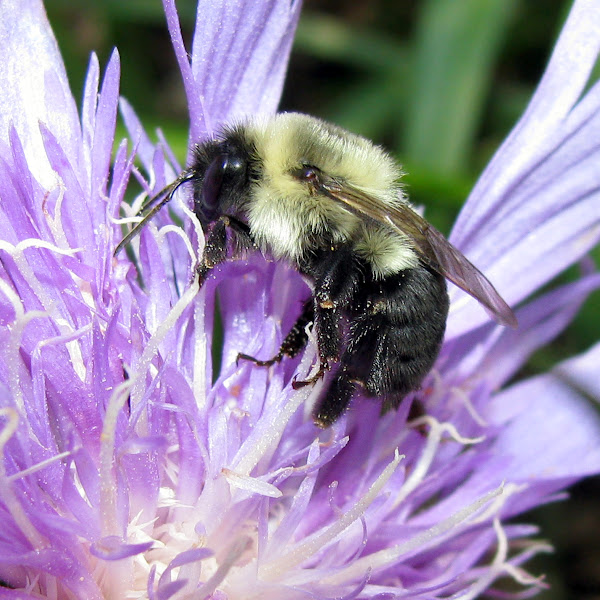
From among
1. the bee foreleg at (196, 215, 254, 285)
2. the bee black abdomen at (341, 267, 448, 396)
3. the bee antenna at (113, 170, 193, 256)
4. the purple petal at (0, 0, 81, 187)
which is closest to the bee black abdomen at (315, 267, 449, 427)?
the bee black abdomen at (341, 267, 448, 396)

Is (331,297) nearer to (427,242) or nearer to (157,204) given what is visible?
(427,242)

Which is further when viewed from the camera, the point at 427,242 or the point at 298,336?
the point at 298,336

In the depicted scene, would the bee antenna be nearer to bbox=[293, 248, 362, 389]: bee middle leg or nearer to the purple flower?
the purple flower

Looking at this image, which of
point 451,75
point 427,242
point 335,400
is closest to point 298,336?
point 335,400

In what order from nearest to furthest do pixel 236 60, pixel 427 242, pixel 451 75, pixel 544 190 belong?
pixel 427 242
pixel 236 60
pixel 544 190
pixel 451 75

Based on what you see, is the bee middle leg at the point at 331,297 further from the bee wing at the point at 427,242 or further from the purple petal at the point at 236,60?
the purple petal at the point at 236,60

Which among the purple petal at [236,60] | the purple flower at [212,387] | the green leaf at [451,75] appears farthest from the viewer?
the green leaf at [451,75]

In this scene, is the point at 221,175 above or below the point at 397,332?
above

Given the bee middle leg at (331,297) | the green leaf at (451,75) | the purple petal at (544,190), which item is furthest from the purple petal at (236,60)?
the green leaf at (451,75)
